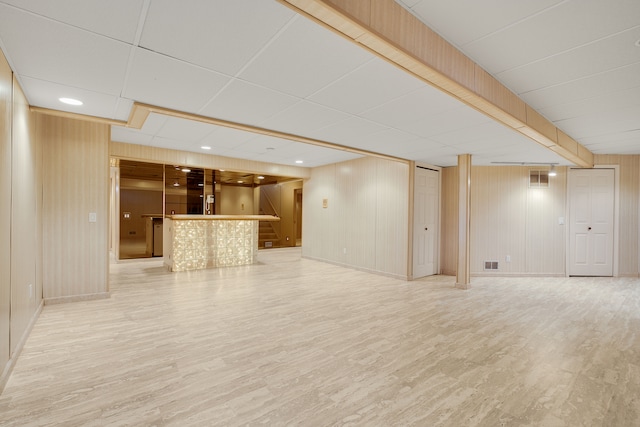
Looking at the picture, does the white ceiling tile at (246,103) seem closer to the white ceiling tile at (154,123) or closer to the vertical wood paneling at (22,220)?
the white ceiling tile at (154,123)

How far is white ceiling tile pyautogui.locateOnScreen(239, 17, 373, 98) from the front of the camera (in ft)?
6.49

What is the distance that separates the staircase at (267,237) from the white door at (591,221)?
28.8 ft

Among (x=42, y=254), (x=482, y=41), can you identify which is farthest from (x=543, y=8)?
(x=42, y=254)

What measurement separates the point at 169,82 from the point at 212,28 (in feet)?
3.51

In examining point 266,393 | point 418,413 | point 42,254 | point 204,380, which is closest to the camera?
point 418,413

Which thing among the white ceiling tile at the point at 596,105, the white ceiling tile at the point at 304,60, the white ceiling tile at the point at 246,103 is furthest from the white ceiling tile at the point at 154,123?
the white ceiling tile at the point at 596,105

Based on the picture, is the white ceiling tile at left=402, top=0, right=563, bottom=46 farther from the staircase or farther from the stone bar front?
the staircase

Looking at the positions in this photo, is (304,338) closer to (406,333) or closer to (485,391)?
(406,333)

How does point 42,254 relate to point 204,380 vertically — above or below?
above

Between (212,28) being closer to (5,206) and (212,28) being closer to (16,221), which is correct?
(5,206)

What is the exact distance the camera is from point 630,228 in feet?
20.6

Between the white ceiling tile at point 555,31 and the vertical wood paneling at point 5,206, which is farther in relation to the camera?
the vertical wood paneling at point 5,206

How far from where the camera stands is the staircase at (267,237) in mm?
11094

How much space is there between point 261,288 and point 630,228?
774 cm
